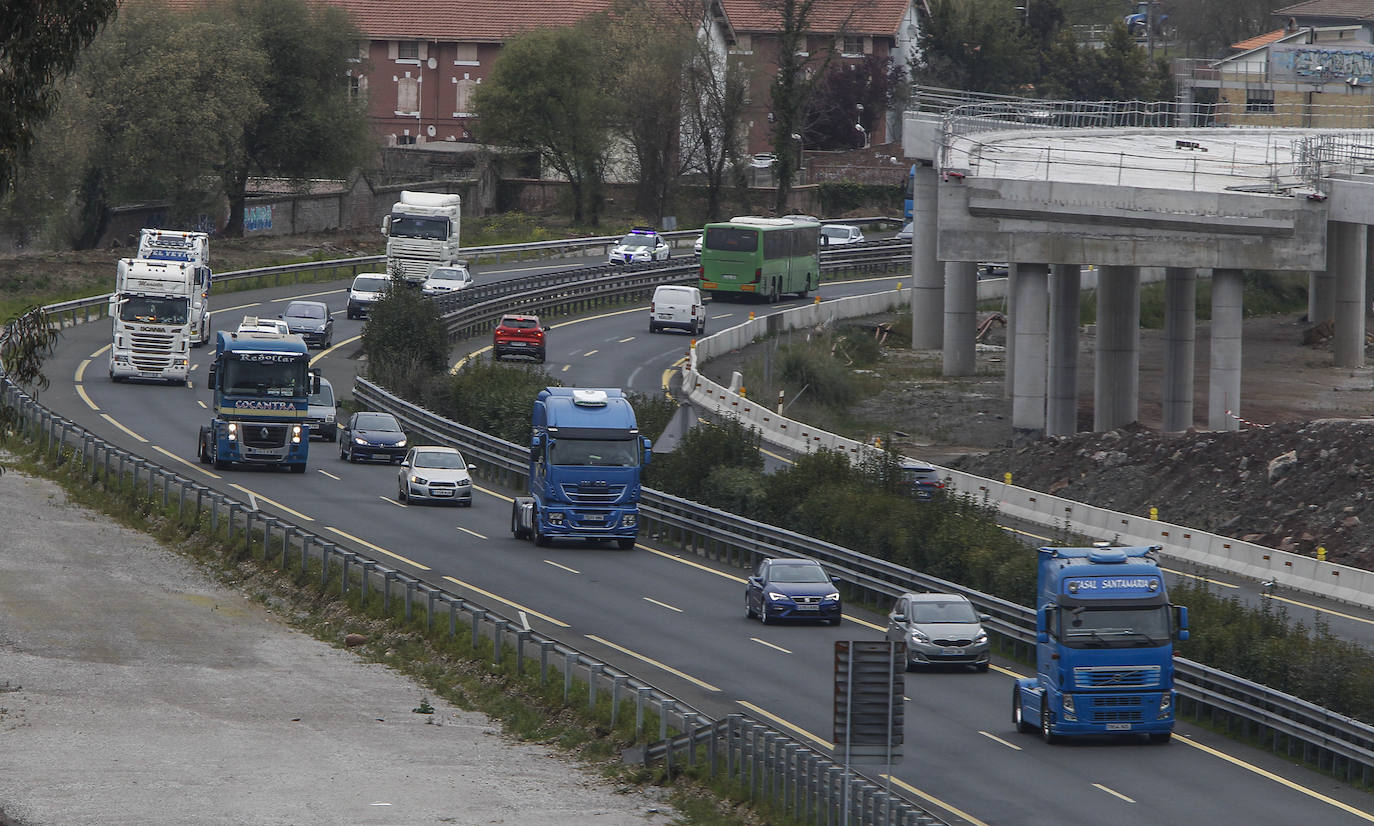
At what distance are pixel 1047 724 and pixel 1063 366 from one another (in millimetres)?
38042

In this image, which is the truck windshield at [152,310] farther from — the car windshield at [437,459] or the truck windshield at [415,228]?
the truck windshield at [415,228]

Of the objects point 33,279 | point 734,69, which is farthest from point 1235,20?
point 33,279

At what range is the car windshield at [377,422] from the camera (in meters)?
53.2

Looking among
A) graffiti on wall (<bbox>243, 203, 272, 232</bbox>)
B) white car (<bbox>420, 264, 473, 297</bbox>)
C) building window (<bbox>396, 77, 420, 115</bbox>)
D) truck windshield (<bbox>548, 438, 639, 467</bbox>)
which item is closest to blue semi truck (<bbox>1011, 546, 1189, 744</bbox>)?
truck windshield (<bbox>548, 438, 639, 467</bbox>)

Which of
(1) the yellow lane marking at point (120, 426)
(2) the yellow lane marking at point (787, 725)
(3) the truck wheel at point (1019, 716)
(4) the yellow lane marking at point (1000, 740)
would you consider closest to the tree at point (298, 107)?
(1) the yellow lane marking at point (120, 426)

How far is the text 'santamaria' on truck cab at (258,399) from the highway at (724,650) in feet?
2.35

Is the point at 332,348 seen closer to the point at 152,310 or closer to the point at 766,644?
the point at 152,310

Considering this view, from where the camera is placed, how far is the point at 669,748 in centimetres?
2397

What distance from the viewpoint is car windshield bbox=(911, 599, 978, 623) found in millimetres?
32031

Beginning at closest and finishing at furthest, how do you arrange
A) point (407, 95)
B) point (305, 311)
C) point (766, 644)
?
point (766, 644), point (305, 311), point (407, 95)

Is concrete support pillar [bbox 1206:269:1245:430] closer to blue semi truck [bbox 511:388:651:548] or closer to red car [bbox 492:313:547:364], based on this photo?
blue semi truck [bbox 511:388:651:548]

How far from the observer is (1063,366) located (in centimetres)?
6350

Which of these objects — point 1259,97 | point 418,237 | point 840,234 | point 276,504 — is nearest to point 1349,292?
point 840,234

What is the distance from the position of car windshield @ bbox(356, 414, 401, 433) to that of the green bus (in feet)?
112
